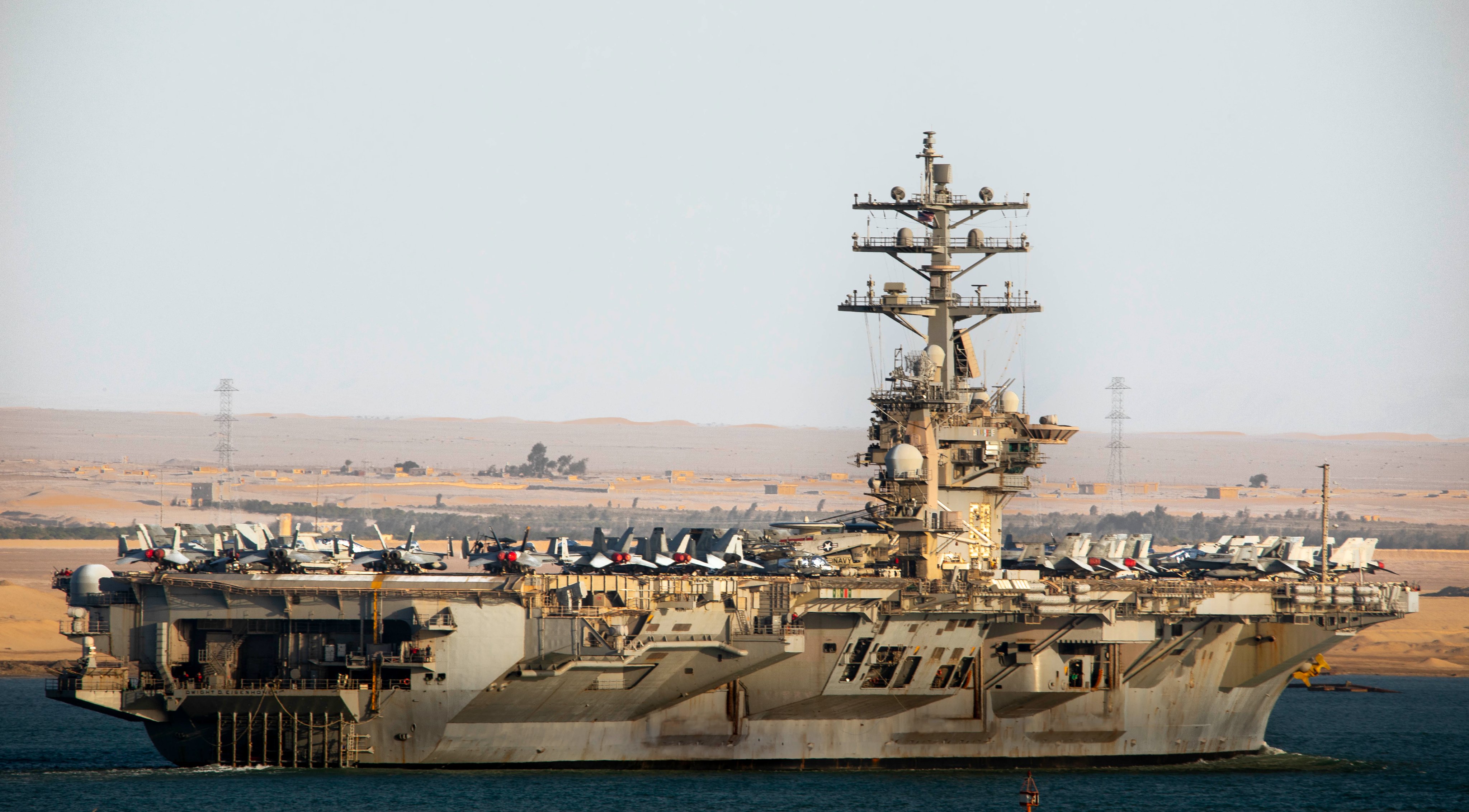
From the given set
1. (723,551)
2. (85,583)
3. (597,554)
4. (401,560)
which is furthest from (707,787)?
(85,583)

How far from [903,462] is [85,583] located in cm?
1487

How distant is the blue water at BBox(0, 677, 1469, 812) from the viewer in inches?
1075

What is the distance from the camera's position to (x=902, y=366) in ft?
116

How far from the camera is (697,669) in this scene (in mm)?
30094

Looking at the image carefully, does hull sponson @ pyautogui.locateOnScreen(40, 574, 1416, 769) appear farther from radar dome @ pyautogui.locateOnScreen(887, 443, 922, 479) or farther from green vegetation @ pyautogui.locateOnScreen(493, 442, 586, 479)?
green vegetation @ pyautogui.locateOnScreen(493, 442, 586, 479)

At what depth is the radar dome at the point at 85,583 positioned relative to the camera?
94.9ft

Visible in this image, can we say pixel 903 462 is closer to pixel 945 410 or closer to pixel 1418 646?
pixel 945 410

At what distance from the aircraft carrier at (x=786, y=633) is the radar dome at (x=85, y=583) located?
0.26 feet

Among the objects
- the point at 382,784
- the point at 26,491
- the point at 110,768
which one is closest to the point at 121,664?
the point at 110,768

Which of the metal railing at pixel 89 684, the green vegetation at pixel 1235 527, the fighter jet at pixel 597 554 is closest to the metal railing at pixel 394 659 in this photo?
the metal railing at pixel 89 684

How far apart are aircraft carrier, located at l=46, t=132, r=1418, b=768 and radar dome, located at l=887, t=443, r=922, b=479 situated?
54 mm

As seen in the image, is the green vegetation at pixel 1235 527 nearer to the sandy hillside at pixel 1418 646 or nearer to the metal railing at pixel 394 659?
the sandy hillside at pixel 1418 646

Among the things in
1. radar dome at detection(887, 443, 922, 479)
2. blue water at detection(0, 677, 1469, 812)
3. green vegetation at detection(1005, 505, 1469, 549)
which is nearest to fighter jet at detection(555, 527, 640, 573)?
blue water at detection(0, 677, 1469, 812)

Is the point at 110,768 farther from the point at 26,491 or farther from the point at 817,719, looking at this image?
the point at 26,491
